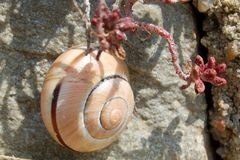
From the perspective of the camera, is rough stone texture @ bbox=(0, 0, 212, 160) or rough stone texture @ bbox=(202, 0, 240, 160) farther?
rough stone texture @ bbox=(202, 0, 240, 160)

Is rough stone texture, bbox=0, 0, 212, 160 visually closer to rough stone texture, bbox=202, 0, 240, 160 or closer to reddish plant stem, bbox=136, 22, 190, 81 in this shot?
rough stone texture, bbox=202, 0, 240, 160

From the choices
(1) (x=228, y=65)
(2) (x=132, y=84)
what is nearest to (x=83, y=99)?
(2) (x=132, y=84)

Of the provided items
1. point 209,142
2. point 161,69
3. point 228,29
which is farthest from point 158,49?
point 209,142

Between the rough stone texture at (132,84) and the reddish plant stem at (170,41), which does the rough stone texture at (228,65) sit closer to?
the rough stone texture at (132,84)

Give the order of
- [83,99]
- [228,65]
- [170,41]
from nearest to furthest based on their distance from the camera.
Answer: [83,99] → [170,41] → [228,65]

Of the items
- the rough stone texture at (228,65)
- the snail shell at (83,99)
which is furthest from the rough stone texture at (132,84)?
the snail shell at (83,99)

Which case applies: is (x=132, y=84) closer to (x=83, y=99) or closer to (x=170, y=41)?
(x=170, y=41)

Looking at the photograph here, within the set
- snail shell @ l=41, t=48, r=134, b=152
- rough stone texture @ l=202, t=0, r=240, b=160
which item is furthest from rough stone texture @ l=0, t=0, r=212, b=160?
snail shell @ l=41, t=48, r=134, b=152
